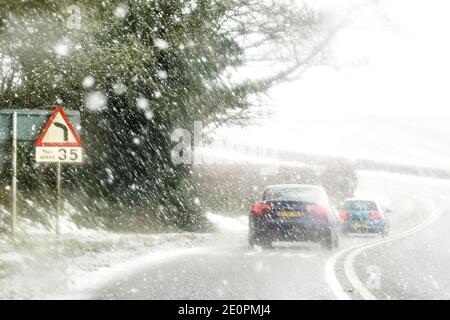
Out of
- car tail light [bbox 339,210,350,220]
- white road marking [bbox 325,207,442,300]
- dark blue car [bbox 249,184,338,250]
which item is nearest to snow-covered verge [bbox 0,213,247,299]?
dark blue car [bbox 249,184,338,250]

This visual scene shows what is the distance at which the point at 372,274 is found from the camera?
12.5m

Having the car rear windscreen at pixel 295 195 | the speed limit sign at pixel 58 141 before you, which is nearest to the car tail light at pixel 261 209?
the car rear windscreen at pixel 295 195

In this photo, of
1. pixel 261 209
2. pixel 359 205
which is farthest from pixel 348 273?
pixel 359 205

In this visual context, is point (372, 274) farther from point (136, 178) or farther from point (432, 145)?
point (432, 145)

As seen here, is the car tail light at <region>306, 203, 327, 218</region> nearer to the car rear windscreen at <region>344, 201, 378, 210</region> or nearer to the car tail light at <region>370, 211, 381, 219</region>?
the car tail light at <region>370, 211, 381, 219</region>

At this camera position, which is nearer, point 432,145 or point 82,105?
point 82,105

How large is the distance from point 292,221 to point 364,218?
974 cm

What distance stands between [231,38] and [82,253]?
33.6ft

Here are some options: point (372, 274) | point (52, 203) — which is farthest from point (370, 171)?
point (372, 274)

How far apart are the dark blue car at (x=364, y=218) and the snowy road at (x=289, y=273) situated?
403cm

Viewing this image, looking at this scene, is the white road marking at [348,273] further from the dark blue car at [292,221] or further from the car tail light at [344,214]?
the car tail light at [344,214]

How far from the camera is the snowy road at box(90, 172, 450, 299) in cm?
982

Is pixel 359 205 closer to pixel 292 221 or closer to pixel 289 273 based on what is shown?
pixel 292 221

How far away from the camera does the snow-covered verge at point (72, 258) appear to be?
9.90 metres
